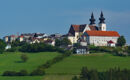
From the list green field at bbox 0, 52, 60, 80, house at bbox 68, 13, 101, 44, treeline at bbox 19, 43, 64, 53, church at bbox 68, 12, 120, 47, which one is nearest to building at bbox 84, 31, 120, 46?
church at bbox 68, 12, 120, 47

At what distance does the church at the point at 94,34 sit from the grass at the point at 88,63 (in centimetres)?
1988

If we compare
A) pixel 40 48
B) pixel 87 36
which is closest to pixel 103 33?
pixel 87 36

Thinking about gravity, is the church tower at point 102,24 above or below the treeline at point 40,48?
above

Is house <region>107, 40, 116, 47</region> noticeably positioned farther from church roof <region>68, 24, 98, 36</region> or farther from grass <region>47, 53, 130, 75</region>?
grass <region>47, 53, 130, 75</region>

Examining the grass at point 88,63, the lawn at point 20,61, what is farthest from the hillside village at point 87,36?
the grass at point 88,63

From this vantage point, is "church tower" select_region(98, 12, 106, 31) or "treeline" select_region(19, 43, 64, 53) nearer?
"treeline" select_region(19, 43, 64, 53)

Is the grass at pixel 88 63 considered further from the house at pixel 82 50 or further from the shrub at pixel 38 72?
the house at pixel 82 50

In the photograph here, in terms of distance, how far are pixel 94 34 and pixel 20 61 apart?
30.7 metres

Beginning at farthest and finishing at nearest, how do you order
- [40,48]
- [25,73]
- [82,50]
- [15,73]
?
[40,48] < [82,50] < [15,73] < [25,73]

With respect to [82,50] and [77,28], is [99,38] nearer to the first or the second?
[77,28]

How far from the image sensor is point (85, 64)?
94.1 meters

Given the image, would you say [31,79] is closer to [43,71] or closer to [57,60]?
[43,71]

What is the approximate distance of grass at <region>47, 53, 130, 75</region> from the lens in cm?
8725

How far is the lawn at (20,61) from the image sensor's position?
92.9 meters
